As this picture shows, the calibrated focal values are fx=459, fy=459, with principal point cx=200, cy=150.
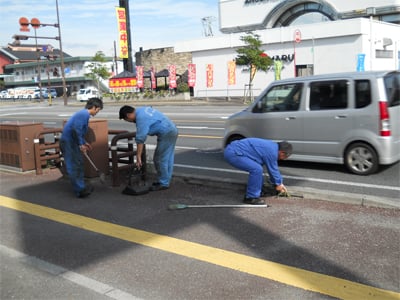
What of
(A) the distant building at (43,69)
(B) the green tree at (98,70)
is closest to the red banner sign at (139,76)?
(B) the green tree at (98,70)

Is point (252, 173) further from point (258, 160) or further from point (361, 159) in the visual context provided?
point (361, 159)

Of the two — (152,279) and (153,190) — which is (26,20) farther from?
(152,279)

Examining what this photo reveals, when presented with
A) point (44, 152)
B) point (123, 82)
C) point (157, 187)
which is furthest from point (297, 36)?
point (157, 187)

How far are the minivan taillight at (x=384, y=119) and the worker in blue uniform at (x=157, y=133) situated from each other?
330 centimetres

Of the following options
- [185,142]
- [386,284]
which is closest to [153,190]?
[386,284]

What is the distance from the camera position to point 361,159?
7770 millimetres

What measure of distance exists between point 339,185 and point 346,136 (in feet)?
3.38

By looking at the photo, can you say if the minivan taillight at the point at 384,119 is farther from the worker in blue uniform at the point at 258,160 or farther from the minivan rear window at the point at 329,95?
the worker in blue uniform at the point at 258,160

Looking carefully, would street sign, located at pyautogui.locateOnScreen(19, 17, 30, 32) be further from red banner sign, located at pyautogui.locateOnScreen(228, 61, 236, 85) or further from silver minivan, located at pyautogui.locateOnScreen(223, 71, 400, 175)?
silver minivan, located at pyautogui.locateOnScreen(223, 71, 400, 175)

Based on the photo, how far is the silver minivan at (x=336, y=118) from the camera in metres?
7.47

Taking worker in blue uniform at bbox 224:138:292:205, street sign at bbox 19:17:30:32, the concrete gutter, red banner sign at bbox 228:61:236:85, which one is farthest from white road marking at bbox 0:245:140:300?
street sign at bbox 19:17:30:32

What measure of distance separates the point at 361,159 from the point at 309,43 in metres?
29.2

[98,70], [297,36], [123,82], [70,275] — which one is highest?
[297,36]

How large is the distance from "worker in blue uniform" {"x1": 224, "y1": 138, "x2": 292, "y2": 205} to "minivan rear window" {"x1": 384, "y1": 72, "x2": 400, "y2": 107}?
242cm
